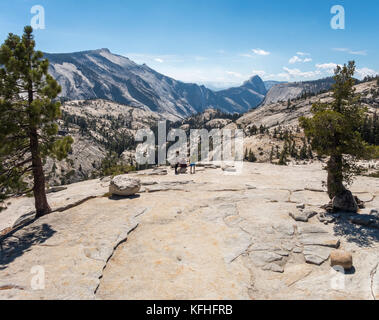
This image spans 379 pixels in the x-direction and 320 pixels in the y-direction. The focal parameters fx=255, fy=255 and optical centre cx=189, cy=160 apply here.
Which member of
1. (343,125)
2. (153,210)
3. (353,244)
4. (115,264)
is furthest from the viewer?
(153,210)

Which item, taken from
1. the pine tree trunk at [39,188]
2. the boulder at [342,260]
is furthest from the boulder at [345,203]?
the pine tree trunk at [39,188]

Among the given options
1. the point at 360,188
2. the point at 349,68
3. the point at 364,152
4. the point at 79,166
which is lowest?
the point at 79,166

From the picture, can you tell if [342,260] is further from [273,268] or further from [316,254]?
[273,268]

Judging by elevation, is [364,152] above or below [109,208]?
above

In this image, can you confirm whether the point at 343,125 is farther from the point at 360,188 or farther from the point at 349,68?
the point at 360,188

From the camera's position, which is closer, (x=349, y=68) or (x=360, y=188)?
(x=349, y=68)

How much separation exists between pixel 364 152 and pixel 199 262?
455 inches

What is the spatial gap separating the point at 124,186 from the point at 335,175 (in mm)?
15380

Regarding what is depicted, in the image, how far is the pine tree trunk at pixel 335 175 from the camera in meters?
15.7

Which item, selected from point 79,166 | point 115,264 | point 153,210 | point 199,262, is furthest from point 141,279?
point 79,166

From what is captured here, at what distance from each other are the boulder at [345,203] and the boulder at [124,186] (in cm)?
1467

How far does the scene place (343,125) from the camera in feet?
48.8

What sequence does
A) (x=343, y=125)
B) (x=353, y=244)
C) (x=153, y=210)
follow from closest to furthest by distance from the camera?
(x=353, y=244) → (x=343, y=125) → (x=153, y=210)

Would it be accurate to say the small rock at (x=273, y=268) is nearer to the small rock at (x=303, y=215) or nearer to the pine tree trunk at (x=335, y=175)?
the small rock at (x=303, y=215)
